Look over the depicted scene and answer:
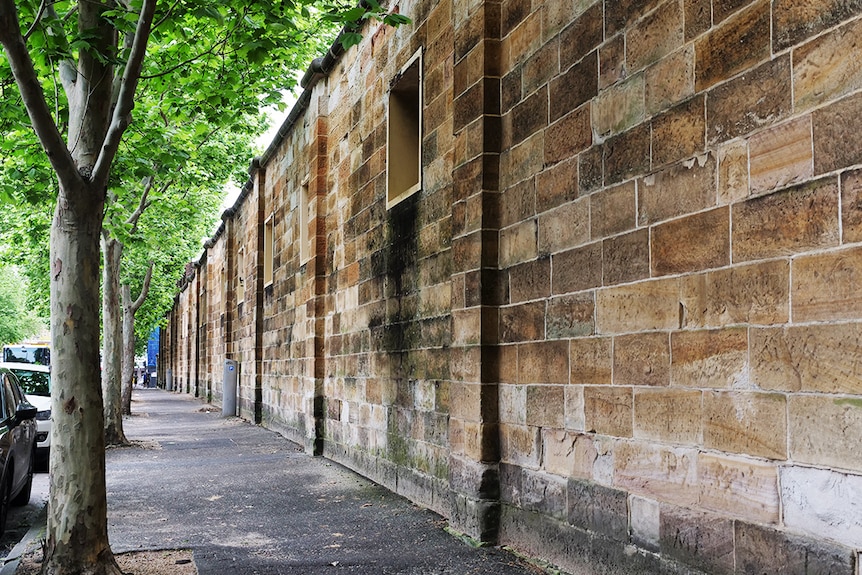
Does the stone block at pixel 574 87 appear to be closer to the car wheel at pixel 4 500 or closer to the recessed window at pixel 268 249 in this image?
the car wheel at pixel 4 500

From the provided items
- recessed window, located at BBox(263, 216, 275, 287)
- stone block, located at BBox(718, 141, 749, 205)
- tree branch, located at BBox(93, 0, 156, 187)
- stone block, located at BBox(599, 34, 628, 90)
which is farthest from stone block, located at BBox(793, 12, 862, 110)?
recessed window, located at BBox(263, 216, 275, 287)

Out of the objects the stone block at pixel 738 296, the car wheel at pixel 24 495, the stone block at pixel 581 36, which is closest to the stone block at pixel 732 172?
Answer: the stone block at pixel 738 296

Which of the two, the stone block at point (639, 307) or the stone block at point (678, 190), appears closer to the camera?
the stone block at point (678, 190)

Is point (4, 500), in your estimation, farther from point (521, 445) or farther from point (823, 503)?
point (823, 503)

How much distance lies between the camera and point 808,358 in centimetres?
352

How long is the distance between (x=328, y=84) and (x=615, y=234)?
866cm

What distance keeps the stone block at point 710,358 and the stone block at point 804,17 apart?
1.29 metres

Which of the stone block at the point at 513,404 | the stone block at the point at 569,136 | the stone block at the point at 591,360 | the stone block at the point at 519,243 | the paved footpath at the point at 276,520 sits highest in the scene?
the stone block at the point at 569,136

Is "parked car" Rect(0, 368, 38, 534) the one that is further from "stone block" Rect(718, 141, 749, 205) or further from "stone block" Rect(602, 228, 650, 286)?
"stone block" Rect(718, 141, 749, 205)

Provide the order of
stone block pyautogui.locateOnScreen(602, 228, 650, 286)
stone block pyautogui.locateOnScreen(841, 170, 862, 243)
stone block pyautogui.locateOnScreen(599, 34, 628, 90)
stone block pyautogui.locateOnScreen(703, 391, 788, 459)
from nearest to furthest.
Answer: stone block pyautogui.locateOnScreen(841, 170, 862, 243)
stone block pyautogui.locateOnScreen(703, 391, 788, 459)
stone block pyautogui.locateOnScreen(602, 228, 650, 286)
stone block pyautogui.locateOnScreen(599, 34, 628, 90)

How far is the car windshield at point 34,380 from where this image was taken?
13.6 m

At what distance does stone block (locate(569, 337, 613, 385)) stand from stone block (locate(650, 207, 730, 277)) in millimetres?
A: 680

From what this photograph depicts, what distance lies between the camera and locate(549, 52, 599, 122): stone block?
528 cm

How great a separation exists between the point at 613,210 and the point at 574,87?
0.98m
